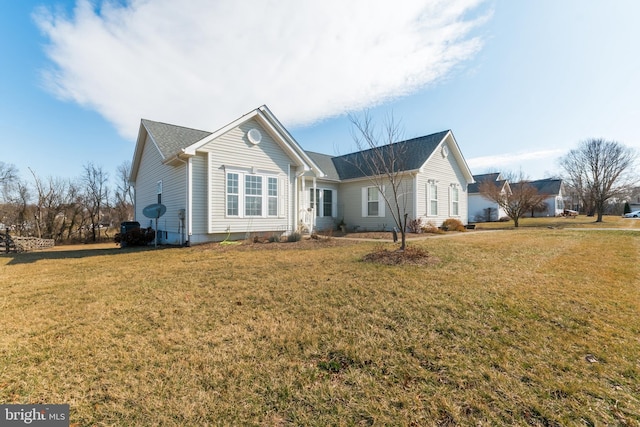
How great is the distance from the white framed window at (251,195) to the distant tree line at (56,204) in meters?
18.7

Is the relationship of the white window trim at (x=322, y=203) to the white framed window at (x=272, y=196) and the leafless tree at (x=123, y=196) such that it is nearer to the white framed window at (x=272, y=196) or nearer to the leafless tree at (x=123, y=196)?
the white framed window at (x=272, y=196)

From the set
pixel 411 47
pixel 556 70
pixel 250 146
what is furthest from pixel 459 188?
pixel 250 146

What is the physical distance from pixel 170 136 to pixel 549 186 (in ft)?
174

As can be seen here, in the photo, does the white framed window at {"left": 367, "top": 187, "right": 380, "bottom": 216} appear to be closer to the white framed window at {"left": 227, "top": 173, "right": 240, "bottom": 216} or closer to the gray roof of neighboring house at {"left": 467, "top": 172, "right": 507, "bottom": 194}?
the white framed window at {"left": 227, "top": 173, "right": 240, "bottom": 216}

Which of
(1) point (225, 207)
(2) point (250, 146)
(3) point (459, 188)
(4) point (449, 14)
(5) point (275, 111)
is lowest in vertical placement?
(1) point (225, 207)

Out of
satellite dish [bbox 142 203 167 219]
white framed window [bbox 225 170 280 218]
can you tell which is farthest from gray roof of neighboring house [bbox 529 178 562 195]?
satellite dish [bbox 142 203 167 219]

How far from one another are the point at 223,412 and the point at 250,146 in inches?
461

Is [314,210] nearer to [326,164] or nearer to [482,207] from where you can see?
[326,164]

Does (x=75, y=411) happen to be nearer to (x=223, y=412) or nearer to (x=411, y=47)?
(x=223, y=412)

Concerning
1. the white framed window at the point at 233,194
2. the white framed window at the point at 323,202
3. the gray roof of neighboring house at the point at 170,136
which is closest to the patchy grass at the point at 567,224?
the white framed window at the point at 323,202

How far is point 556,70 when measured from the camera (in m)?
10.1

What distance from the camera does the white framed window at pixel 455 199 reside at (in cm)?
1916

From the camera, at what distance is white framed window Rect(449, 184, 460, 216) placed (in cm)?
1916

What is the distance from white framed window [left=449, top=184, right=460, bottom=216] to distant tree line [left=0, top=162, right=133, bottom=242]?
28717 mm
